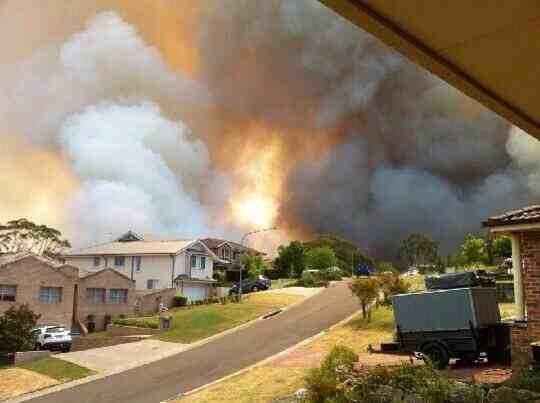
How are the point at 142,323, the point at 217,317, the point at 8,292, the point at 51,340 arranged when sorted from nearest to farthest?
the point at 51,340, the point at 217,317, the point at 142,323, the point at 8,292

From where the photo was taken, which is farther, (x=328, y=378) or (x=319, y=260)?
(x=319, y=260)

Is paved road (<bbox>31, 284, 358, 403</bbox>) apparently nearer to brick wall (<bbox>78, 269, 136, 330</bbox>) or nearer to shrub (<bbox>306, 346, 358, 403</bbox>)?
shrub (<bbox>306, 346, 358, 403</bbox>)

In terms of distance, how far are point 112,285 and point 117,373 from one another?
89.6ft

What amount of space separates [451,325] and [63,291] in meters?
37.9

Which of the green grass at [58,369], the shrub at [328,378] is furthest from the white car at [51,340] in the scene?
the shrub at [328,378]

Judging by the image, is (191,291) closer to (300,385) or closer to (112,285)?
(112,285)

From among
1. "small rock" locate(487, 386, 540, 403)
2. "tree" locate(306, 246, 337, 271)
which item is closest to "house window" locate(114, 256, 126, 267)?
"tree" locate(306, 246, 337, 271)

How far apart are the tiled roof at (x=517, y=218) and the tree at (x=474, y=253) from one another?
47.1 m

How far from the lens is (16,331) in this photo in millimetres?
30328

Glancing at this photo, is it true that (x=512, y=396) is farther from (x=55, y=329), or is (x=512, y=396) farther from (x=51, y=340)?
(x=55, y=329)

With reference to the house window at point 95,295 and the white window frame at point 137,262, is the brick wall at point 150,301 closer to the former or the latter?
the house window at point 95,295

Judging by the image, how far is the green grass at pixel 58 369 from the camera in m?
23.8

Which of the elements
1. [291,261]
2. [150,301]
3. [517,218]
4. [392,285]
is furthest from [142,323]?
[291,261]

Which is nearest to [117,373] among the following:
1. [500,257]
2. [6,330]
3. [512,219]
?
[6,330]
